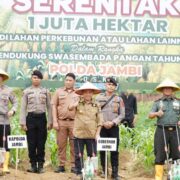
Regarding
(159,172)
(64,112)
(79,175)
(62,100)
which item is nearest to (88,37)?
(62,100)

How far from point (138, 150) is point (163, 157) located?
234 cm

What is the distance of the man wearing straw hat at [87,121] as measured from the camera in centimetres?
911

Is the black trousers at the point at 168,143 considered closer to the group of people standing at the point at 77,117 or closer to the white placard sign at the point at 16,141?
the group of people standing at the point at 77,117

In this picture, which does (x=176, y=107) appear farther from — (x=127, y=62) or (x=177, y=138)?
(x=127, y=62)

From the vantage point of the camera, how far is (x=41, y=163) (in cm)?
988

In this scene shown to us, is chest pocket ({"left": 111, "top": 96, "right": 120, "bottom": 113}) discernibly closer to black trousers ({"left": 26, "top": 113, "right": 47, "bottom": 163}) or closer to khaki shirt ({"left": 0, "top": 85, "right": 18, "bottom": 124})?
black trousers ({"left": 26, "top": 113, "right": 47, "bottom": 163})

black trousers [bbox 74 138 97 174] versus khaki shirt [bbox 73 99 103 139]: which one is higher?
khaki shirt [bbox 73 99 103 139]

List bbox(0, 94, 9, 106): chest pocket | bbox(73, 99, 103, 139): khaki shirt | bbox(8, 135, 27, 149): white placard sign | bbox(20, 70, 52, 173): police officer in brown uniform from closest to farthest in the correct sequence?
1. bbox(8, 135, 27, 149): white placard sign
2. bbox(73, 99, 103, 139): khaki shirt
3. bbox(0, 94, 9, 106): chest pocket
4. bbox(20, 70, 52, 173): police officer in brown uniform

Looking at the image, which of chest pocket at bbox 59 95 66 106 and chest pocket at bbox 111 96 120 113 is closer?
chest pocket at bbox 111 96 120 113

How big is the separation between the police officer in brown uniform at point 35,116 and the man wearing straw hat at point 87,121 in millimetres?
717

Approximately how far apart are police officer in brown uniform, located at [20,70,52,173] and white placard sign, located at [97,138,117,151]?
123 cm

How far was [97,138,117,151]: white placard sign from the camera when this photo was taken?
8.87m

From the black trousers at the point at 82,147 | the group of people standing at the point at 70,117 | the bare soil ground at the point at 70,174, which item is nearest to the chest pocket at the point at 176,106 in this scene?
the group of people standing at the point at 70,117

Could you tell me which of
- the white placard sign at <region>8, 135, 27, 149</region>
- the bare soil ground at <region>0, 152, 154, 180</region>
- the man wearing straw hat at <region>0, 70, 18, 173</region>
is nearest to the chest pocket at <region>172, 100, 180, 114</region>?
the bare soil ground at <region>0, 152, 154, 180</region>
